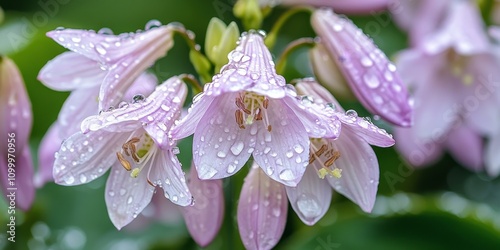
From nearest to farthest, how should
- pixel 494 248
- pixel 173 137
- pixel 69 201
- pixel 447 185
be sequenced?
pixel 173 137
pixel 494 248
pixel 69 201
pixel 447 185

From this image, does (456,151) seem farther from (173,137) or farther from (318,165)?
(173,137)

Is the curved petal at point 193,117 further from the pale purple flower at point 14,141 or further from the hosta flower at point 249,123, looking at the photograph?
the pale purple flower at point 14,141

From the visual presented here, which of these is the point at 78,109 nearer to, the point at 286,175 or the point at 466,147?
the point at 286,175

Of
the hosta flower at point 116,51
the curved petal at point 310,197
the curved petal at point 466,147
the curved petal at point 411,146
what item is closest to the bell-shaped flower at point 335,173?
the curved petal at point 310,197

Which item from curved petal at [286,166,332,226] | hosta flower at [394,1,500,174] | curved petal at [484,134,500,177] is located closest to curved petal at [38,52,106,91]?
curved petal at [286,166,332,226]

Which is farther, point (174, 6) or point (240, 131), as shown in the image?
point (174, 6)

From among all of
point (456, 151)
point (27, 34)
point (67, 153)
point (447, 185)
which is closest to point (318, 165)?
point (67, 153)
